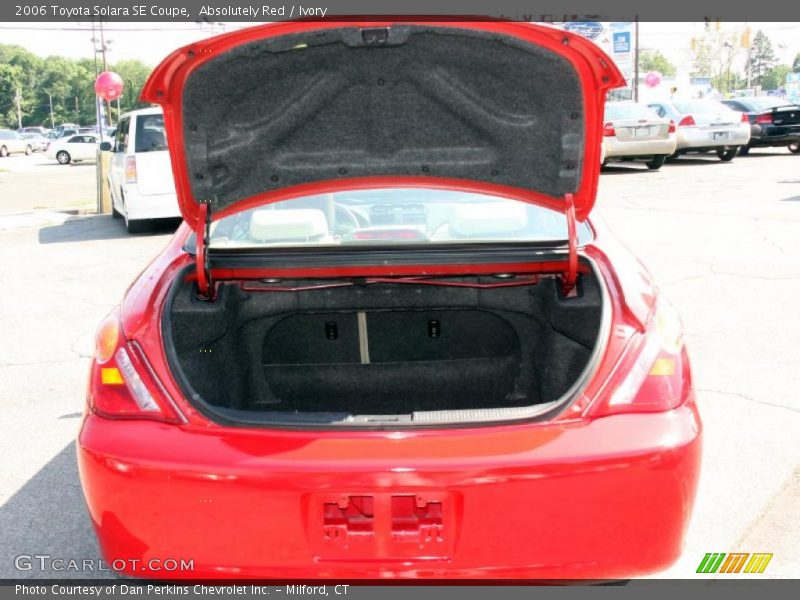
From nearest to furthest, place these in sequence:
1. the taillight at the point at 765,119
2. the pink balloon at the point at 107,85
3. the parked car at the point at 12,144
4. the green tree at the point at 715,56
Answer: the pink balloon at the point at 107,85, the taillight at the point at 765,119, the parked car at the point at 12,144, the green tree at the point at 715,56

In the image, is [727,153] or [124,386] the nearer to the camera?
[124,386]

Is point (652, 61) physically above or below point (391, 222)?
above

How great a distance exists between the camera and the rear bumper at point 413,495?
2131 mm

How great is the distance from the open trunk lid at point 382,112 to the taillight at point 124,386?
0.43m

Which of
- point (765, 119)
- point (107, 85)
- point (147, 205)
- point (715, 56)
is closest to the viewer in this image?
point (147, 205)

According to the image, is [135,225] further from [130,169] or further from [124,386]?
[124,386]

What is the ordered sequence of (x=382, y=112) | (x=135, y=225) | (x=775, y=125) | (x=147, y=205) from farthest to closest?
1. (x=775, y=125)
2. (x=135, y=225)
3. (x=147, y=205)
4. (x=382, y=112)

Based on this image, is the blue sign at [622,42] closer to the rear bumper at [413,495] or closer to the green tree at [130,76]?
the rear bumper at [413,495]

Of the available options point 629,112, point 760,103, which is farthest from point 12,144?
point 760,103

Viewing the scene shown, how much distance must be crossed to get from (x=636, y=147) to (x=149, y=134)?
35.0ft

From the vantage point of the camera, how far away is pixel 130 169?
1077 centimetres

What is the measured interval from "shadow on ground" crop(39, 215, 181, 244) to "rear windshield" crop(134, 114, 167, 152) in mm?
1110

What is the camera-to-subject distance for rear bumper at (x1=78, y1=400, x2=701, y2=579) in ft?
6.99

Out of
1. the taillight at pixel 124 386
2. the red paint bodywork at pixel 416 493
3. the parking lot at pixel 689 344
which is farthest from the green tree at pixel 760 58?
the taillight at pixel 124 386
